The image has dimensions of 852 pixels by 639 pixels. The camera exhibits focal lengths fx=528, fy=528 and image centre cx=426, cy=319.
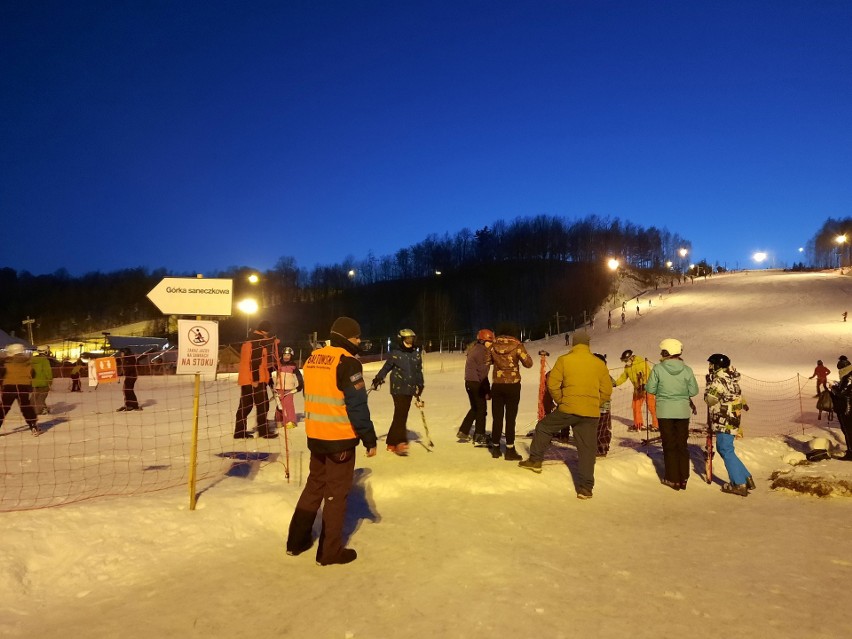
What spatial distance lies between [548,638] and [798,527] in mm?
3732

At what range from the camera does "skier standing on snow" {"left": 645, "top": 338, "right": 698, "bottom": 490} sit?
266 inches

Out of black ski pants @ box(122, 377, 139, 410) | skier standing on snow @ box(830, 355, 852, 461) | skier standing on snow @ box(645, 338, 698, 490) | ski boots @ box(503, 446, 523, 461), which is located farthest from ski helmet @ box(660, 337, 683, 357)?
black ski pants @ box(122, 377, 139, 410)

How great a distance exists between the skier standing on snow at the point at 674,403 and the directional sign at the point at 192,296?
17.6 feet

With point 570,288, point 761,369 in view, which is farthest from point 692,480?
point 570,288

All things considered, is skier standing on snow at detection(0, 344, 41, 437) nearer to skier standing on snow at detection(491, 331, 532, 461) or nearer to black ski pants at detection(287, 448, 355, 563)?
black ski pants at detection(287, 448, 355, 563)

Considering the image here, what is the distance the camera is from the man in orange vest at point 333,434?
14.3ft

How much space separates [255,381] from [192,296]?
12.2 ft

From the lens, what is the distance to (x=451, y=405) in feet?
48.3

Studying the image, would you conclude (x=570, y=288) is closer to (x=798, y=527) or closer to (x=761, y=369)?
(x=761, y=369)

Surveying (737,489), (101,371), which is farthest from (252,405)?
(737,489)

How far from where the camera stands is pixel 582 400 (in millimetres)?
6410

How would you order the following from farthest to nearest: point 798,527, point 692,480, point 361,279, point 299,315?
point 361,279 < point 299,315 < point 692,480 < point 798,527

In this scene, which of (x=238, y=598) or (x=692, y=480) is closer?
(x=238, y=598)

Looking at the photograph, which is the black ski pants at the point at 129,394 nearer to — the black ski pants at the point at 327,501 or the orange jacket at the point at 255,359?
the orange jacket at the point at 255,359
